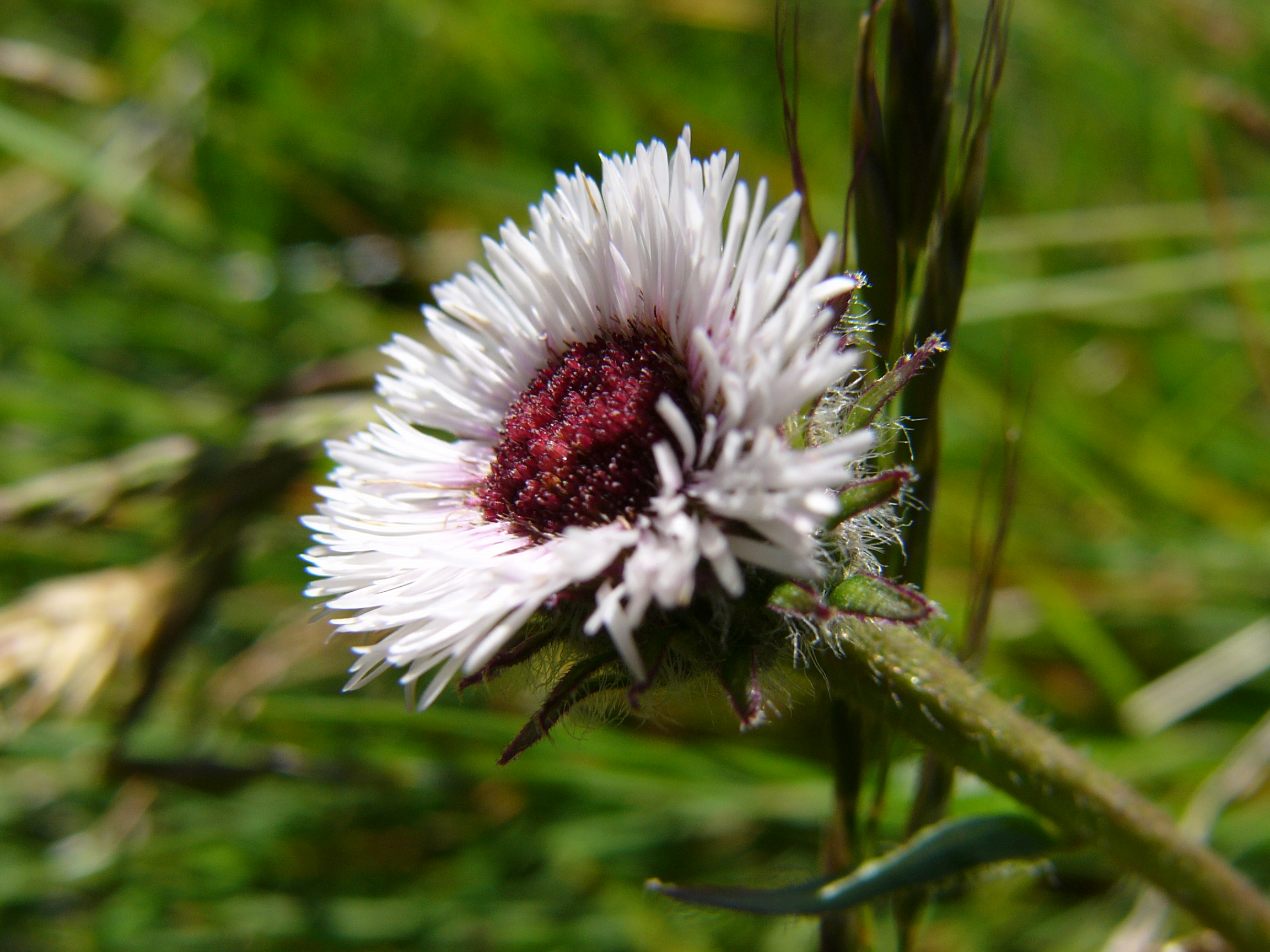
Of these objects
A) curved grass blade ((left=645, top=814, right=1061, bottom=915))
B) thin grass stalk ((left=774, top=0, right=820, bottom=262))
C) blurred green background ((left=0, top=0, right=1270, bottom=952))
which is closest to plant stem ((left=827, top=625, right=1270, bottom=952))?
curved grass blade ((left=645, top=814, right=1061, bottom=915))

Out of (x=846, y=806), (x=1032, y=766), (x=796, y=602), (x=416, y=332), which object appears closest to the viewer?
(x=796, y=602)

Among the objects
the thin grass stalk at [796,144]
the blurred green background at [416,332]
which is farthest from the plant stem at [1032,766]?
the thin grass stalk at [796,144]

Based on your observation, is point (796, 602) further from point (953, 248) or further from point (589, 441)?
point (953, 248)

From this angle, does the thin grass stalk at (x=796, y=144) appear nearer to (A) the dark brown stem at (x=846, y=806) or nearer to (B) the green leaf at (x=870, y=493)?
(B) the green leaf at (x=870, y=493)

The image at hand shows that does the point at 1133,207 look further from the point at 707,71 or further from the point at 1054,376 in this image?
the point at 707,71

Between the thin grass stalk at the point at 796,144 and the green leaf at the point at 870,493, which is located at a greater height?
the thin grass stalk at the point at 796,144

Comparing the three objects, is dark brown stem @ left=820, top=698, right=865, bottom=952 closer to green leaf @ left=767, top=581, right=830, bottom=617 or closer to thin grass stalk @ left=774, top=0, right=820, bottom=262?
green leaf @ left=767, top=581, right=830, bottom=617

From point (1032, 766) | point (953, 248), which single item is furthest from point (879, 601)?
point (953, 248)
